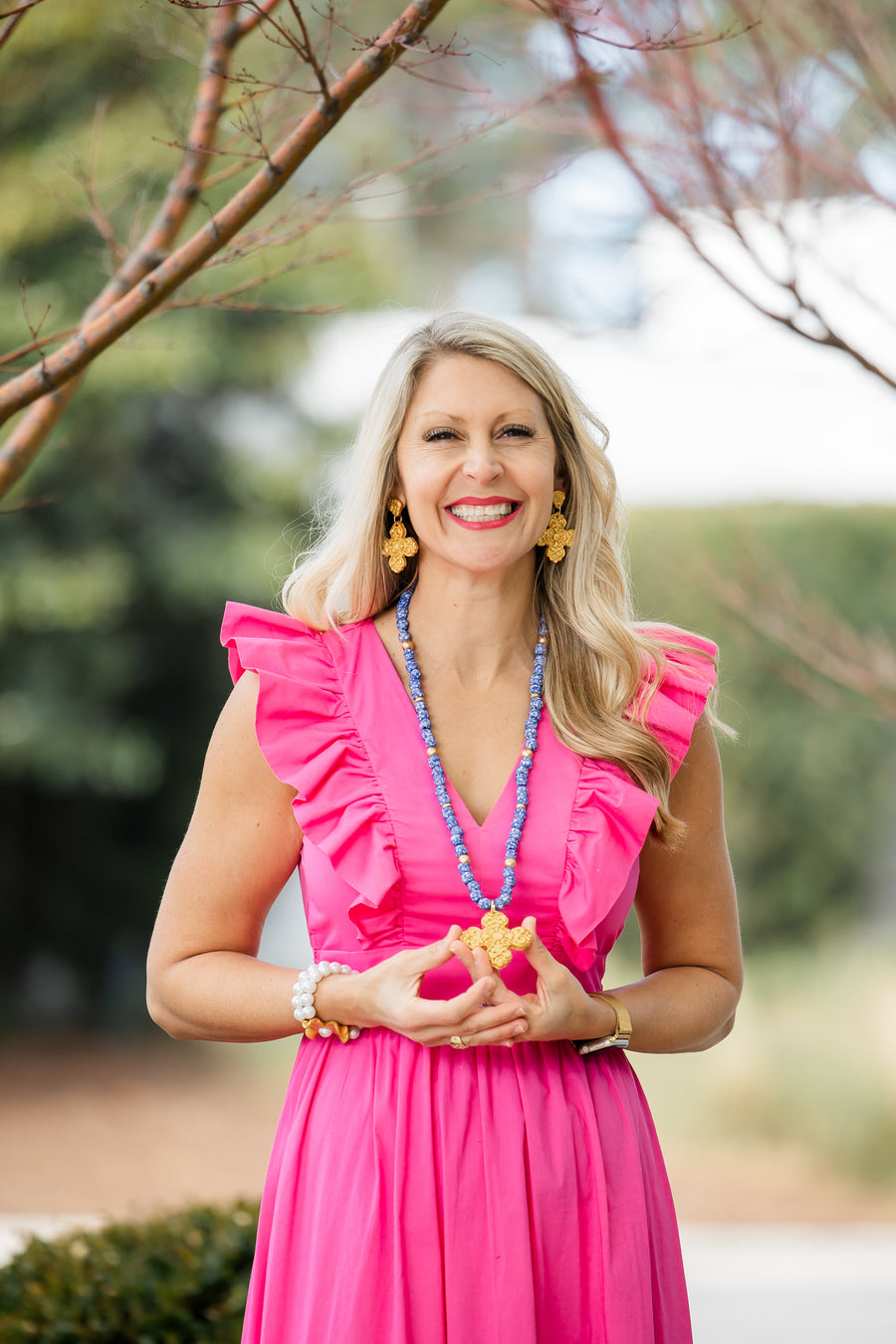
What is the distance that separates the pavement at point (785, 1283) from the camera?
4320 millimetres

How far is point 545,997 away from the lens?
6.09 ft

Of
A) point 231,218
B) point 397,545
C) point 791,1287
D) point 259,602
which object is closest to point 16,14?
point 231,218

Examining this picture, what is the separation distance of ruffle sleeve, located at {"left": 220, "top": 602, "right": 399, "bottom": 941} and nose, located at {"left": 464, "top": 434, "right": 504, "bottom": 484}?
1.25 ft

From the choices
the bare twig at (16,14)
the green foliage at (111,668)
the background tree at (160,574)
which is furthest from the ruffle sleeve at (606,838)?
the green foliage at (111,668)

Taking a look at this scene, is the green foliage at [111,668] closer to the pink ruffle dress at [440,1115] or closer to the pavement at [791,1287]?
the pavement at [791,1287]

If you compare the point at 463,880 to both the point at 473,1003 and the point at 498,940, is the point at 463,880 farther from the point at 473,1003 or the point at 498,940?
the point at 473,1003

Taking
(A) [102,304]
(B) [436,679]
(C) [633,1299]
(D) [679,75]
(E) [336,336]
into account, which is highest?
(E) [336,336]

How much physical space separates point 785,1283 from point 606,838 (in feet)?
11.4

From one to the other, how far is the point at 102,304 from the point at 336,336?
5657 mm

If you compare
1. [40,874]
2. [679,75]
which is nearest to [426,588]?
[679,75]

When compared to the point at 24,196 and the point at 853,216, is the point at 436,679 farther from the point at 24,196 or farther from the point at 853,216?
the point at 24,196

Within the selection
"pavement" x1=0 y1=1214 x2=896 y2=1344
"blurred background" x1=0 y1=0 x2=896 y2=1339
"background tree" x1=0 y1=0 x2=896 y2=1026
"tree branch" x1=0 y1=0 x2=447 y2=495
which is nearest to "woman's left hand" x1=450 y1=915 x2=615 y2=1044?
"tree branch" x1=0 y1=0 x2=447 y2=495

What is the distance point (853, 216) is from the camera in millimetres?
3227

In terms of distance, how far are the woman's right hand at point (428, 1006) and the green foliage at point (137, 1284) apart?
1513 mm
